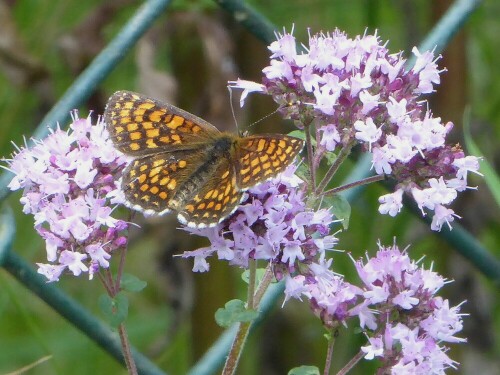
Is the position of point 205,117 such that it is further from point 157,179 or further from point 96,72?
point 157,179

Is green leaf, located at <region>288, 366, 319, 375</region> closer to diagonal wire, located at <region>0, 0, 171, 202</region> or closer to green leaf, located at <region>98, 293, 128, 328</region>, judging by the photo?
green leaf, located at <region>98, 293, 128, 328</region>

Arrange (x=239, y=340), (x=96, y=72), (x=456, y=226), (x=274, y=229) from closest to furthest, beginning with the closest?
1. (x=274, y=229)
2. (x=239, y=340)
3. (x=96, y=72)
4. (x=456, y=226)

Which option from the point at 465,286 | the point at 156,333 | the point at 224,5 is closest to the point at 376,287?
the point at 224,5

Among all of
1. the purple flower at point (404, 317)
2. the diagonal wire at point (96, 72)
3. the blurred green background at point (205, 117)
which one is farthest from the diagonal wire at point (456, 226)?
the blurred green background at point (205, 117)

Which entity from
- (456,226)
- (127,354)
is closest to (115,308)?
(127,354)

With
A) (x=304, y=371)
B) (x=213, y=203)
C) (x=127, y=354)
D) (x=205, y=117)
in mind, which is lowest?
(x=127, y=354)

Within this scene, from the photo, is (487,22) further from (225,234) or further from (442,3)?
(225,234)

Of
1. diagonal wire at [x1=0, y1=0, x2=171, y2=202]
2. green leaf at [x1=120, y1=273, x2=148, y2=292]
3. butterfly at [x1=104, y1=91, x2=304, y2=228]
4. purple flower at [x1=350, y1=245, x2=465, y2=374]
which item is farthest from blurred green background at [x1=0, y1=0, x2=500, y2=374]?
purple flower at [x1=350, y1=245, x2=465, y2=374]
